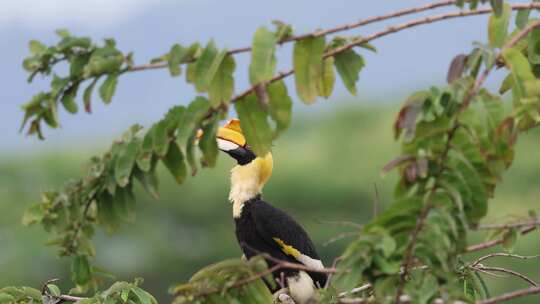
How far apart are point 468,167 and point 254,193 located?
286 cm

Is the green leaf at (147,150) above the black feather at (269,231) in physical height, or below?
above

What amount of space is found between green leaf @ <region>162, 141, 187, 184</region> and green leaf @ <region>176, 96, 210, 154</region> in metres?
0.10

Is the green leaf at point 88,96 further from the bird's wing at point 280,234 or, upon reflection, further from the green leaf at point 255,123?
the bird's wing at point 280,234

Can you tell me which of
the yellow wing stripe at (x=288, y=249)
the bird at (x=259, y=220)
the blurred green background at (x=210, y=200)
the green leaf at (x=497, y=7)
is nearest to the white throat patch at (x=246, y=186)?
the bird at (x=259, y=220)

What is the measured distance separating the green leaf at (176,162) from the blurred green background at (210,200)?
17742 mm

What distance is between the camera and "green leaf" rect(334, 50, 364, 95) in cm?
253

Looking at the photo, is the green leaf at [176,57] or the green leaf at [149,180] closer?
the green leaf at [176,57]

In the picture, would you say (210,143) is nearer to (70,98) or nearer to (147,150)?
(147,150)

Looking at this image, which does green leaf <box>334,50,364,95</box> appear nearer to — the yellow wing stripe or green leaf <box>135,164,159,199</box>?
green leaf <box>135,164,159,199</box>

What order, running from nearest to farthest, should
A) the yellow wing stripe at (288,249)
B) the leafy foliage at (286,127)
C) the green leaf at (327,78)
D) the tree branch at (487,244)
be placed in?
the leafy foliage at (286,127) < the tree branch at (487,244) < the green leaf at (327,78) < the yellow wing stripe at (288,249)

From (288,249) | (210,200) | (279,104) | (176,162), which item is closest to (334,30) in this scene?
(279,104)

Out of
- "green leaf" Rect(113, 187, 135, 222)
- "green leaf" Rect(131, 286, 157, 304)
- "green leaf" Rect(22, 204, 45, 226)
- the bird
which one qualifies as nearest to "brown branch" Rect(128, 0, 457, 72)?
"green leaf" Rect(113, 187, 135, 222)

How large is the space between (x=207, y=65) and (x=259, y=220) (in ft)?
8.15

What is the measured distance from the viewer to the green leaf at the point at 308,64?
2400 mm
